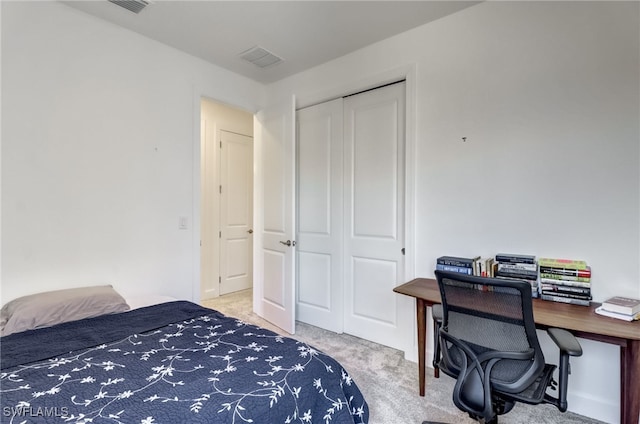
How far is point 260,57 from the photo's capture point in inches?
114

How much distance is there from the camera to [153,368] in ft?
3.92

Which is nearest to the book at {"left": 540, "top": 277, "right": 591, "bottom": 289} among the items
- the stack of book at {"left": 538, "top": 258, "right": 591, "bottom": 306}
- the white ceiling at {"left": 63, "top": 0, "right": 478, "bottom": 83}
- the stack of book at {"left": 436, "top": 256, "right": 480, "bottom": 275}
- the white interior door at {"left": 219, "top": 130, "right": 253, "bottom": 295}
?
the stack of book at {"left": 538, "top": 258, "right": 591, "bottom": 306}

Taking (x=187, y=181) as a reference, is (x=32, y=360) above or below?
below

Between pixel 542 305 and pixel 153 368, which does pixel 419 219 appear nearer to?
pixel 542 305

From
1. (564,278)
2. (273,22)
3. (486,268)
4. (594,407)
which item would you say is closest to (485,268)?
(486,268)

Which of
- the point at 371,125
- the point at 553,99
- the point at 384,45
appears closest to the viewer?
the point at 553,99

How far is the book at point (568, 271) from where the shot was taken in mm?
1692

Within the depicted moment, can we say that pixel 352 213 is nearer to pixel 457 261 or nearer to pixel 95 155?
pixel 457 261

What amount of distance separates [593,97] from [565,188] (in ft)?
1.80

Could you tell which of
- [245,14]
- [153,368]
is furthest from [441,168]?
[153,368]

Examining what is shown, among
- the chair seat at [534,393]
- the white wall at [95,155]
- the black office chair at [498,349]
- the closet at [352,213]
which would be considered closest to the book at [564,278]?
the black office chair at [498,349]

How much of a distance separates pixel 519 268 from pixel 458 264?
1.15ft

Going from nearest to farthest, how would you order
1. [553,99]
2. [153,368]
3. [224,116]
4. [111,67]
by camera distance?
[153,368] < [553,99] < [111,67] < [224,116]

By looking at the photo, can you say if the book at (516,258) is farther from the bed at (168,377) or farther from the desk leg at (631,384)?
the bed at (168,377)
